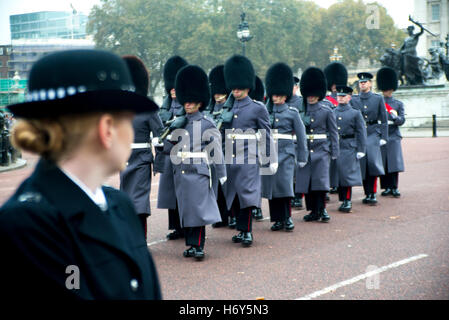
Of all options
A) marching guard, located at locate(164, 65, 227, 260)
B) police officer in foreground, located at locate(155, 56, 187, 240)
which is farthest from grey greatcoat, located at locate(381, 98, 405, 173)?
marching guard, located at locate(164, 65, 227, 260)

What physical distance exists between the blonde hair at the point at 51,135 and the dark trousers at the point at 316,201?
22.5ft

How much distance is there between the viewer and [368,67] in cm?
6912

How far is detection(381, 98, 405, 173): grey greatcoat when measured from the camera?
1041cm

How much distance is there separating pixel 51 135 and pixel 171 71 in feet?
24.7

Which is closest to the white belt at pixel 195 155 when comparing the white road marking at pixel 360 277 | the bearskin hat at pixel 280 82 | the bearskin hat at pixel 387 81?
the white road marking at pixel 360 277

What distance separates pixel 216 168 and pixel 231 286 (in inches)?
68.4

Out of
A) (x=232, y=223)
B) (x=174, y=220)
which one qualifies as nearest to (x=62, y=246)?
(x=174, y=220)

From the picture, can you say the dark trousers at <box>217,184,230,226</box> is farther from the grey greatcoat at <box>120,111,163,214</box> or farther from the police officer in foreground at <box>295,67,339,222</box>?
the grey greatcoat at <box>120,111,163,214</box>

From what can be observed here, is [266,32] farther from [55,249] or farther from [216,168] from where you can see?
[55,249]

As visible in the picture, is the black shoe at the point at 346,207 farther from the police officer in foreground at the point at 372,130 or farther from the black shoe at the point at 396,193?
the black shoe at the point at 396,193

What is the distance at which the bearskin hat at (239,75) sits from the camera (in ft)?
24.7

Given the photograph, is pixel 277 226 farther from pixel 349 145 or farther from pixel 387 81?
pixel 387 81

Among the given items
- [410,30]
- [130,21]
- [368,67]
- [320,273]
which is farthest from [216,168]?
[368,67]

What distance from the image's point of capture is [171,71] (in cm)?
895
